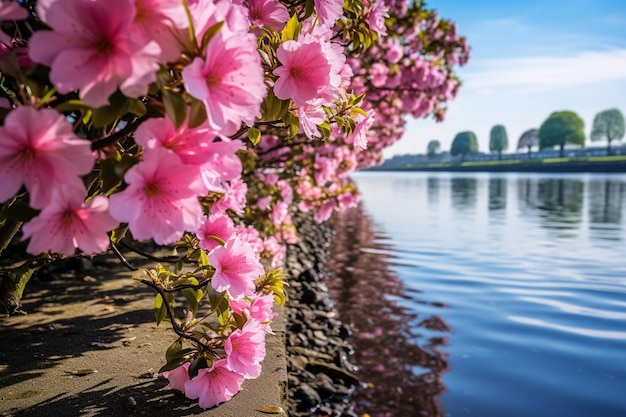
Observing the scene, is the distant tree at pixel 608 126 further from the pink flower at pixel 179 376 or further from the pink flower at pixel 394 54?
the pink flower at pixel 179 376

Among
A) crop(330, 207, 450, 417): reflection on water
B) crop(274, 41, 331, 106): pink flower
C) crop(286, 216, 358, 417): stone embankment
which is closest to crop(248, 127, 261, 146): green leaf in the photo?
crop(274, 41, 331, 106): pink flower

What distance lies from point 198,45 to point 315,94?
1.74ft

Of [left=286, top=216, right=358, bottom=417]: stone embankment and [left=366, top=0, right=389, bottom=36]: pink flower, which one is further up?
[left=366, top=0, right=389, bottom=36]: pink flower

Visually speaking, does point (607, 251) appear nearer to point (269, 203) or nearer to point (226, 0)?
point (269, 203)

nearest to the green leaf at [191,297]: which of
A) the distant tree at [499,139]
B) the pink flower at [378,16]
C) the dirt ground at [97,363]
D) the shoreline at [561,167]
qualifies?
the dirt ground at [97,363]

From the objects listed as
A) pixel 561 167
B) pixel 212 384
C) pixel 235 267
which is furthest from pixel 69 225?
pixel 561 167

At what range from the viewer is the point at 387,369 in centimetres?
522

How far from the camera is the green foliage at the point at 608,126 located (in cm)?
9356

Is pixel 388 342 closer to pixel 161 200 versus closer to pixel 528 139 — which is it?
pixel 161 200

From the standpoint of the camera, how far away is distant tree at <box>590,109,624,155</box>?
93562mm

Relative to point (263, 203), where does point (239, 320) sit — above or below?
below

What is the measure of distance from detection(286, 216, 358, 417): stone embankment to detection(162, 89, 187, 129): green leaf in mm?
2915

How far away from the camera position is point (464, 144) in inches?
5094

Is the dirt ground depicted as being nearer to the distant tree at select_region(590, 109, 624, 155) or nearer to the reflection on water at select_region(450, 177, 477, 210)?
the reflection on water at select_region(450, 177, 477, 210)
